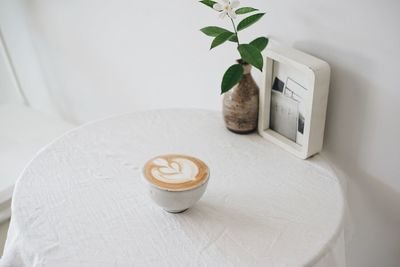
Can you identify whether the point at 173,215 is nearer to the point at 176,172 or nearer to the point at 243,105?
the point at 176,172

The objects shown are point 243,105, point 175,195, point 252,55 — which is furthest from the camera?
point 243,105

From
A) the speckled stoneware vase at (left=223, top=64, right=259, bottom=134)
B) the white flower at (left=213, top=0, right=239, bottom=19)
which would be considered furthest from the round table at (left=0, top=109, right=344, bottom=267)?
the white flower at (left=213, top=0, right=239, bottom=19)

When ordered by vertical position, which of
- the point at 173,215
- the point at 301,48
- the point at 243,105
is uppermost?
the point at 301,48

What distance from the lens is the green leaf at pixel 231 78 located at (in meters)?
0.98

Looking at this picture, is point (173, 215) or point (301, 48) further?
point (301, 48)

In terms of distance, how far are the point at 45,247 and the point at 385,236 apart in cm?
76

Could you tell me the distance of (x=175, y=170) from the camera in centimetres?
85

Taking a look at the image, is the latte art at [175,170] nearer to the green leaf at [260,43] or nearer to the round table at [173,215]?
the round table at [173,215]

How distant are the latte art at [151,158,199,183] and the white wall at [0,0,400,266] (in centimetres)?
38

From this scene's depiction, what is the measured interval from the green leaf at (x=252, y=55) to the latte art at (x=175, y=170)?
0.25 metres

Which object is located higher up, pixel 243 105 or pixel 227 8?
pixel 227 8

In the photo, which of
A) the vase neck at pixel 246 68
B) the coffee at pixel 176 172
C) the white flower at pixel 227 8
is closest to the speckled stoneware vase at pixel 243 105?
the vase neck at pixel 246 68

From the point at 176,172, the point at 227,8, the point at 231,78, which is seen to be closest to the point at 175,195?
the point at 176,172

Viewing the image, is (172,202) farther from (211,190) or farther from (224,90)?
(224,90)
